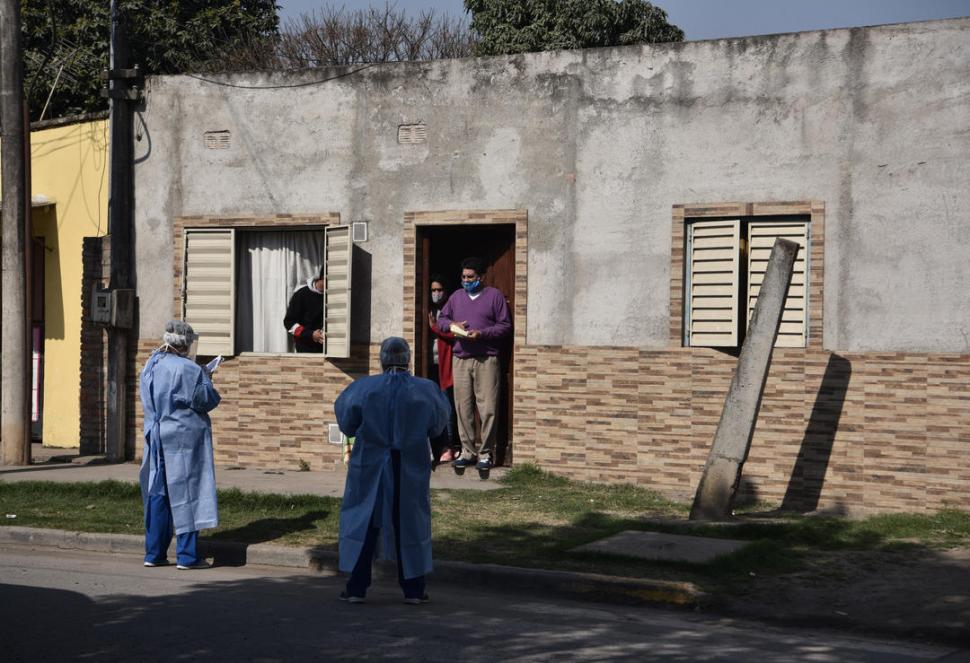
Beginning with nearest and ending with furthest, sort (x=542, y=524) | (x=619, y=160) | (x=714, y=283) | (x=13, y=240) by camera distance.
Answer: (x=542, y=524)
(x=714, y=283)
(x=619, y=160)
(x=13, y=240)

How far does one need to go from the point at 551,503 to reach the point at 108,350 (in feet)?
20.1

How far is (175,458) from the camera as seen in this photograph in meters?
9.25

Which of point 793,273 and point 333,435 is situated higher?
point 793,273

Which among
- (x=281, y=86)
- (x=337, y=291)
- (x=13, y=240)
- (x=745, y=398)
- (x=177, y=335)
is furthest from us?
(x=281, y=86)

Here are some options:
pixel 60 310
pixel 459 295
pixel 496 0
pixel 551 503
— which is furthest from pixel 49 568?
pixel 496 0

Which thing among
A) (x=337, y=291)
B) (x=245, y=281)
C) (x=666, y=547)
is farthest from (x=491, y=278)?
(x=666, y=547)

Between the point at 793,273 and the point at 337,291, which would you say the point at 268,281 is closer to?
the point at 337,291

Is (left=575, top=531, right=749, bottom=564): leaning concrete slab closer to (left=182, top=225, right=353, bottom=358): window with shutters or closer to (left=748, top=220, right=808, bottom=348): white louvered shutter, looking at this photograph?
(left=748, top=220, right=808, bottom=348): white louvered shutter

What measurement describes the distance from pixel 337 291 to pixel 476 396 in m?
1.92

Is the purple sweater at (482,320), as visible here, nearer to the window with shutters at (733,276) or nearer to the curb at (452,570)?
the window with shutters at (733,276)

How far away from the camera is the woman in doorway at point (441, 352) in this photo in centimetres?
1370

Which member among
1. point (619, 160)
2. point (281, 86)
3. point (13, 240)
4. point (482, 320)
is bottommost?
point (482, 320)

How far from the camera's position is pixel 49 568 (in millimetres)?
9109

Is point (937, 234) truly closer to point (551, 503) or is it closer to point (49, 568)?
point (551, 503)
